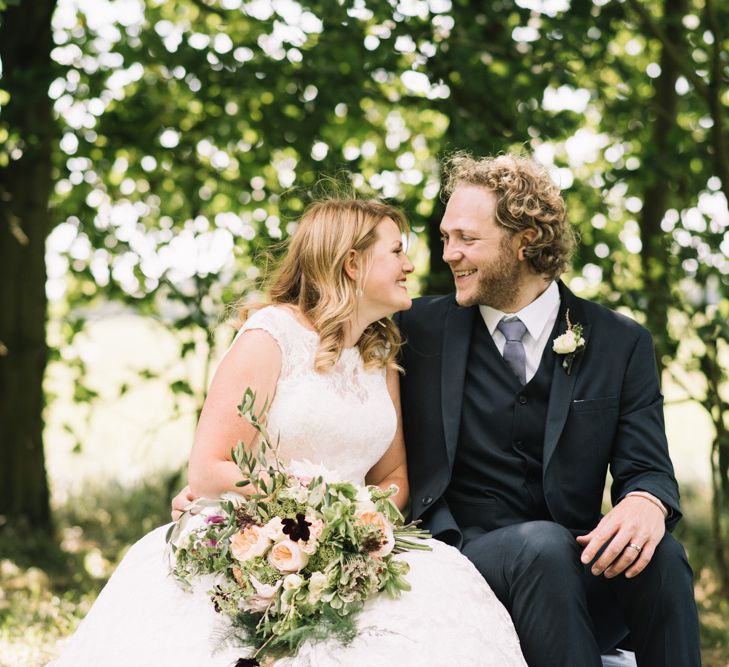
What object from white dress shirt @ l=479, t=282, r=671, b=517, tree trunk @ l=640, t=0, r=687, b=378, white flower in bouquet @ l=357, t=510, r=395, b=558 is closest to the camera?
white flower in bouquet @ l=357, t=510, r=395, b=558

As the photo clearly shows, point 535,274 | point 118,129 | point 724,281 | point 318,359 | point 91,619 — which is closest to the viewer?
point 91,619

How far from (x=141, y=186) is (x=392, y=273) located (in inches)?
137

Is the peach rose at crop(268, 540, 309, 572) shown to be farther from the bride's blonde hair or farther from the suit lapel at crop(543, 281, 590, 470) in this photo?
the suit lapel at crop(543, 281, 590, 470)

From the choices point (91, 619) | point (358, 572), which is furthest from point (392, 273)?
point (91, 619)

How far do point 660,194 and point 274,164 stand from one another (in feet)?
8.07

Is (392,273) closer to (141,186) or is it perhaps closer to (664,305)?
(664,305)

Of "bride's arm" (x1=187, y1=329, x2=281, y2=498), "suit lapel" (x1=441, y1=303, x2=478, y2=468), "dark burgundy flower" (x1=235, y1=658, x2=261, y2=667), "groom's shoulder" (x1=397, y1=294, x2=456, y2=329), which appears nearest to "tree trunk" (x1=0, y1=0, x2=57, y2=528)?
"groom's shoulder" (x1=397, y1=294, x2=456, y2=329)

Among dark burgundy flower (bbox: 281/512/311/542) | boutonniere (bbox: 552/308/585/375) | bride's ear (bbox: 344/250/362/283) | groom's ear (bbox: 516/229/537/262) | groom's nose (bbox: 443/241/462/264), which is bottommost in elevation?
dark burgundy flower (bbox: 281/512/311/542)

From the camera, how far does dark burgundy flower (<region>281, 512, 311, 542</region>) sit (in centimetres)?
257

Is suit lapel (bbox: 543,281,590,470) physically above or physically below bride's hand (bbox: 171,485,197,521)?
above

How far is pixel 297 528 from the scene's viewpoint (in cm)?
258

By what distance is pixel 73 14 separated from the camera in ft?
19.5

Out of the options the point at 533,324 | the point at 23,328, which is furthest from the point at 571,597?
the point at 23,328

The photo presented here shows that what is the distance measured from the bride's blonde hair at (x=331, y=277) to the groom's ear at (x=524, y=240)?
1.38 ft
